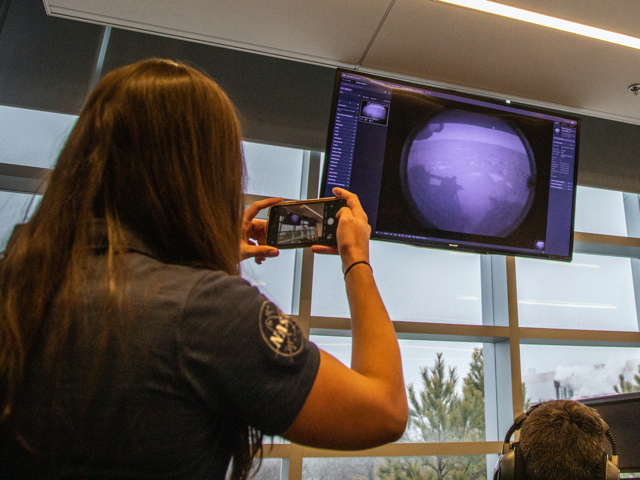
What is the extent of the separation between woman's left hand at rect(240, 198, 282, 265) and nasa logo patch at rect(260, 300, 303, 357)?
632 millimetres

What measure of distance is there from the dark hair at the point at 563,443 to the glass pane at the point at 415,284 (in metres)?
1.05

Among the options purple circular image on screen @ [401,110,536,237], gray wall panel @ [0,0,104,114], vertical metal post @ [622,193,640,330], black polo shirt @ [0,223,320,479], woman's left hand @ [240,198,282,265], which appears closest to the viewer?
black polo shirt @ [0,223,320,479]

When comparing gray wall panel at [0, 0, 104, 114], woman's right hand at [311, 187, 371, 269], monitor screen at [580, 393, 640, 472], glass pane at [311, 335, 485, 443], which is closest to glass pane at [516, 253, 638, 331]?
glass pane at [311, 335, 485, 443]

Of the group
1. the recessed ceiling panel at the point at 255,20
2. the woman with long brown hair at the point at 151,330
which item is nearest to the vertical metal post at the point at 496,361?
the recessed ceiling panel at the point at 255,20

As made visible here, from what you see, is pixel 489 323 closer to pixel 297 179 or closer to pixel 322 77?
pixel 297 179

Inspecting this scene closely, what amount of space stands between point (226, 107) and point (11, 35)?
1833 mm

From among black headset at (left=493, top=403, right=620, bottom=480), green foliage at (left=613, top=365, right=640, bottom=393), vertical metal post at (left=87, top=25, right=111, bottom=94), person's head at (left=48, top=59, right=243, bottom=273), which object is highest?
vertical metal post at (left=87, top=25, right=111, bottom=94)

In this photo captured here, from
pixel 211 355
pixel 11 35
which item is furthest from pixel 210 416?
pixel 11 35

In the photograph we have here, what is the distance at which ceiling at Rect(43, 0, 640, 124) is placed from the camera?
5.68ft

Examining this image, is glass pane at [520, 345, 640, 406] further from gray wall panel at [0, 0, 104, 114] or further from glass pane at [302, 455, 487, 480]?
gray wall panel at [0, 0, 104, 114]

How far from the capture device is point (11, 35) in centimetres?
201

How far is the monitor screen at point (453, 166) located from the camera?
180 cm

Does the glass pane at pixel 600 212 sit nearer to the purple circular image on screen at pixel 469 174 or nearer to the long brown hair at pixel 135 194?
the purple circular image on screen at pixel 469 174

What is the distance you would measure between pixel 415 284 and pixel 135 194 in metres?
1.85
